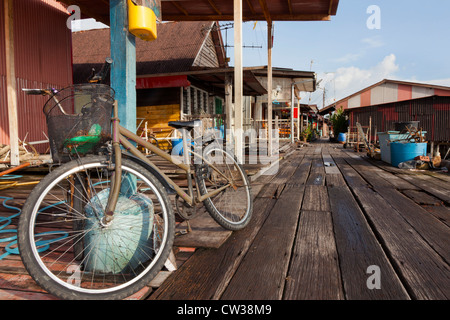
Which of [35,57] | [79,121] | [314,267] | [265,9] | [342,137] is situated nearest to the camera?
[79,121]

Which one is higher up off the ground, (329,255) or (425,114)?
(425,114)

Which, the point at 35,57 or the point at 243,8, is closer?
the point at 243,8

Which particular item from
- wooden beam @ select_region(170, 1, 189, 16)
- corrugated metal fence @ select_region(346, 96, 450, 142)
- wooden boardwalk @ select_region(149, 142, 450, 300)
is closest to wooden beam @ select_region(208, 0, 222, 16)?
wooden beam @ select_region(170, 1, 189, 16)

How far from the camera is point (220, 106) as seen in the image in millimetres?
16281

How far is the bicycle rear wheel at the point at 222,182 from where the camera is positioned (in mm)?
2457

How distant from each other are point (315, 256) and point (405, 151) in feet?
21.3

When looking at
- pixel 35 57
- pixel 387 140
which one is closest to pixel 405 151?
pixel 387 140

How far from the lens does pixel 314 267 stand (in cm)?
187

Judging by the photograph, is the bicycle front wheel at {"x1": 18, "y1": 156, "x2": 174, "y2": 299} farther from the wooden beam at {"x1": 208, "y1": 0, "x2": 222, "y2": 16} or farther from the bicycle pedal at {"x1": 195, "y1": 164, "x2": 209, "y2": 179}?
the wooden beam at {"x1": 208, "y1": 0, "x2": 222, "y2": 16}

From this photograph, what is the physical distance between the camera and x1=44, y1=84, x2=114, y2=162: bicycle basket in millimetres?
1627

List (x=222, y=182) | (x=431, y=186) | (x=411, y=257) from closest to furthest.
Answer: (x=411, y=257) < (x=222, y=182) < (x=431, y=186)

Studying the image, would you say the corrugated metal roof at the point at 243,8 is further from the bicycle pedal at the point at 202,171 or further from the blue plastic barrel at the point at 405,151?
the bicycle pedal at the point at 202,171

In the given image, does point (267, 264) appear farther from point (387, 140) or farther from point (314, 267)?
point (387, 140)
